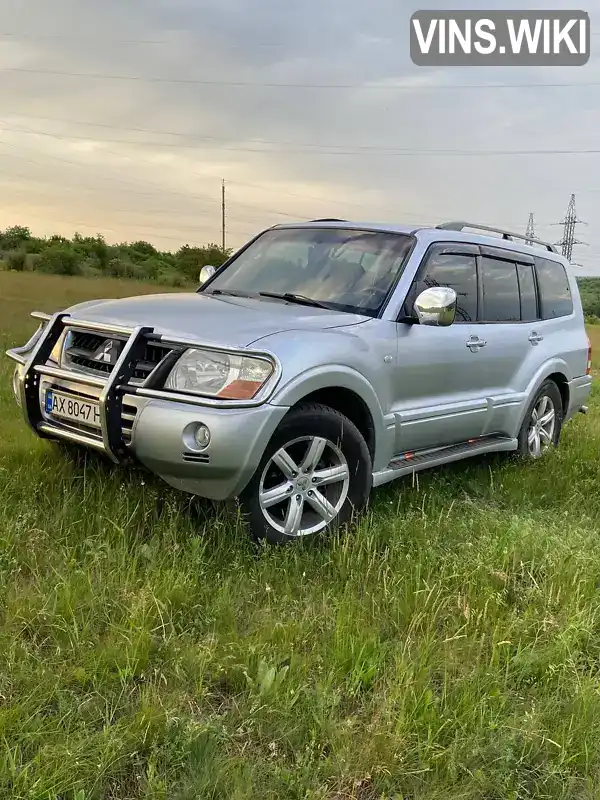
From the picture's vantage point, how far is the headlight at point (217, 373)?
3.23 metres

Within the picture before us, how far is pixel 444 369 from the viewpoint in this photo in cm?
447

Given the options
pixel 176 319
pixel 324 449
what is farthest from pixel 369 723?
pixel 176 319

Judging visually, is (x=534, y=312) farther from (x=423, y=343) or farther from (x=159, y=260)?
(x=159, y=260)

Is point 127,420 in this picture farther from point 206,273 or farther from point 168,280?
point 168,280

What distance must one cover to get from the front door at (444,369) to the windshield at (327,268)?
0.21 meters

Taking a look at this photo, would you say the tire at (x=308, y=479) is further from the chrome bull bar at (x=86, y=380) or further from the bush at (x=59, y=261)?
the bush at (x=59, y=261)

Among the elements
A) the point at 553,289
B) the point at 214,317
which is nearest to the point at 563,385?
the point at 553,289

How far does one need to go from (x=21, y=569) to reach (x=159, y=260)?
5544 cm

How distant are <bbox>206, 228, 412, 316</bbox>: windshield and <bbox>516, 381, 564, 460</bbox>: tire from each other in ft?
6.32

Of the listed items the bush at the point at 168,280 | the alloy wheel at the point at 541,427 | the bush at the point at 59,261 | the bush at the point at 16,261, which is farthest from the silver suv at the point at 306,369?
the bush at the point at 16,261

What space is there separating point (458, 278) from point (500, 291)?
64 centimetres

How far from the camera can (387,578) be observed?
3.17 m

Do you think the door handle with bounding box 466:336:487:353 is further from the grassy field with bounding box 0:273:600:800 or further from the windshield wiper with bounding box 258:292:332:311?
the grassy field with bounding box 0:273:600:800

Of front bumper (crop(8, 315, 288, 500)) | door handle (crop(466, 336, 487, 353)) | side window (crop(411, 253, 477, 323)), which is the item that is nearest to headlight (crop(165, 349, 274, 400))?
front bumper (crop(8, 315, 288, 500))
